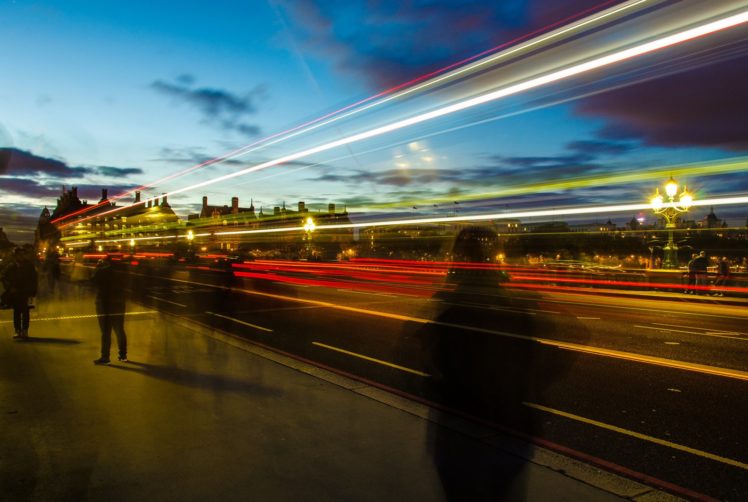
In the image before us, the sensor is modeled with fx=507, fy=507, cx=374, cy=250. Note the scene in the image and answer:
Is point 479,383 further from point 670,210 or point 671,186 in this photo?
point 670,210

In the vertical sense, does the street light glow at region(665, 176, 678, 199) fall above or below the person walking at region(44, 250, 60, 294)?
above

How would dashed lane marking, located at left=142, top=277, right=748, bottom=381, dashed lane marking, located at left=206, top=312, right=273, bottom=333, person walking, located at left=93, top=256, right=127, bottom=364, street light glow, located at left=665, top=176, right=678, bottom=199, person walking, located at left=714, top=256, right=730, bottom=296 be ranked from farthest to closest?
street light glow, located at left=665, top=176, right=678, bottom=199 → person walking, located at left=714, top=256, right=730, bottom=296 → dashed lane marking, located at left=206, top=312, right=273, bottom=333 → dashed lane marking, located at left=142, top=277, right=748, bottom=381 → person walking, located at left=93, top=256, right=127, bottom=364

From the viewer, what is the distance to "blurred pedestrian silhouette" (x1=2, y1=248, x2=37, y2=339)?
8.77 metres

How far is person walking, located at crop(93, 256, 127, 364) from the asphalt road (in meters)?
2.67

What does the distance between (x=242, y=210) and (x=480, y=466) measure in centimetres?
15698

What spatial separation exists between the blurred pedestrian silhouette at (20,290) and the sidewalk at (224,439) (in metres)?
1.77

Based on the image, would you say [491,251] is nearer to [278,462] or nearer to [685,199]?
[685,199]

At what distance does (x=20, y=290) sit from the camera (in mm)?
8844

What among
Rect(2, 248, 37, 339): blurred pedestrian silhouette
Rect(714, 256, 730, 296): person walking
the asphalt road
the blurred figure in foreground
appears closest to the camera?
the blurred figure in foreground

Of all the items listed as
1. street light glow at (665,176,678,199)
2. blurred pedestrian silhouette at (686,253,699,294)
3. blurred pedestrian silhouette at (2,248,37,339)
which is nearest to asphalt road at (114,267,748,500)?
blurred pedestrian silhouette at (686,253,699,294)

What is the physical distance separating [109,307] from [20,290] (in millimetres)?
2419

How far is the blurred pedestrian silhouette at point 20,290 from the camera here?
8773mm

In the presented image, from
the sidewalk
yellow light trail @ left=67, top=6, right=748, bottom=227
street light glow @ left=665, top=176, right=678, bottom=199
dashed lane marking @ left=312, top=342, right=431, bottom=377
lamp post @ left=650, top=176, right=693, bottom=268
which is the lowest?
dashed lane marking @ left=312, top=342, right=431, bottom=377

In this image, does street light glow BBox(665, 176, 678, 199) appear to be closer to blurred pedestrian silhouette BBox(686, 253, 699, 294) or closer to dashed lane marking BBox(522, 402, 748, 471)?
blurred pedestrian silhouette BBox(686, 253, 699, 294)
